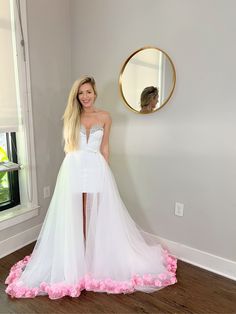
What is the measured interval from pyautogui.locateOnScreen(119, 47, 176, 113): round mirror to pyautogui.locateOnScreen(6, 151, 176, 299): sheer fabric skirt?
607 millimetres

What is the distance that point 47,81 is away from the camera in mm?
2447

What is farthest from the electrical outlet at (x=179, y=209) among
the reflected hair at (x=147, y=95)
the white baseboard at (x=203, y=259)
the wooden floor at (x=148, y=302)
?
the reflected hair at (x=147, y=95)

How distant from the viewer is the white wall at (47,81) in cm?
230

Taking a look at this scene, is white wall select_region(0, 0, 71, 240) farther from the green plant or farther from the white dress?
the white dress

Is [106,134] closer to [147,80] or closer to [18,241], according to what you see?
[147,80]

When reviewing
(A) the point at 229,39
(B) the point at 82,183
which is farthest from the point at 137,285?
(A) the point at 229,39

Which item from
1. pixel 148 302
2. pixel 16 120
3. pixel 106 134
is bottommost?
pixel 148 302

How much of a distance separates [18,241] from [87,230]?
0.84 m

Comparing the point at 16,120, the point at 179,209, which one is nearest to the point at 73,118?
the point at 16,120

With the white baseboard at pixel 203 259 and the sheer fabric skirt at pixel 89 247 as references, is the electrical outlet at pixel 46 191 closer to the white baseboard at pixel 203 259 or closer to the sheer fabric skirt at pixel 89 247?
the sheer fabric skirt at pixel 89 247

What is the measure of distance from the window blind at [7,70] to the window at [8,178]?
0.57 feet

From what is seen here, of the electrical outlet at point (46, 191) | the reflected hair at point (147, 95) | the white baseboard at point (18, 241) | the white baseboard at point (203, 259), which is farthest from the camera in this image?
the electrical outlet at point (46, 191)

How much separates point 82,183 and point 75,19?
5.30 feet

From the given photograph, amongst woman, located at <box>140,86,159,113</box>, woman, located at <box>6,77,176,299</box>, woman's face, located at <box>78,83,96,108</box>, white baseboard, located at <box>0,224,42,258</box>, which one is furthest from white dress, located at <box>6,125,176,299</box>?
woman, located at <box>140,86,159,113</box>
